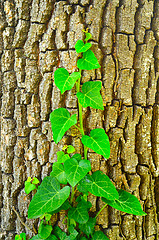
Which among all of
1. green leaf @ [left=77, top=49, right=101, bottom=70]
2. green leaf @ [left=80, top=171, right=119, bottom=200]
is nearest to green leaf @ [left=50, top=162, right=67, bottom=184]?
green leaf @ [left=80, top=171, right=119, bottom=200]

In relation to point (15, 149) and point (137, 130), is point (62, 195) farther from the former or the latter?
point (137, 130)

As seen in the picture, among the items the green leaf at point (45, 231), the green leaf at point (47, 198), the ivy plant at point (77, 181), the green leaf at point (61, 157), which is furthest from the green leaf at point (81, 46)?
the green leaf at point (45, 231)

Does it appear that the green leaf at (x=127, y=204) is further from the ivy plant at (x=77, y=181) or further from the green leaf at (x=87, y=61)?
the green leaf at (x=87, y=61)

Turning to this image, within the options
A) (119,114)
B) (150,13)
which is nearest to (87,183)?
(119,114)

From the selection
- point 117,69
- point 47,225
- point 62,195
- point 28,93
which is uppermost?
point 117,69

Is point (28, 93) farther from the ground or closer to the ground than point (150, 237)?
farther from the ground

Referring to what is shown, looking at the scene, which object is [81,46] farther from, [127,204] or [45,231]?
[45,231]

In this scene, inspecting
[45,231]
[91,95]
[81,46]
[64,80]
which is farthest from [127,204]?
[81,46]
